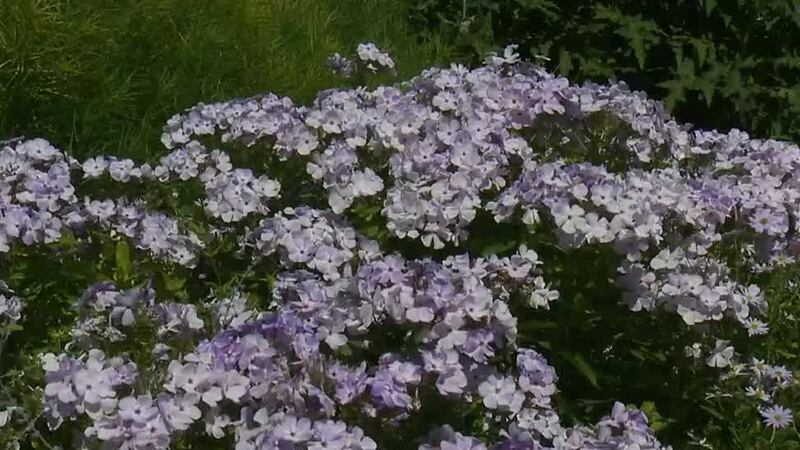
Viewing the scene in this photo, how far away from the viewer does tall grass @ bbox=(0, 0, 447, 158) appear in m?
3.85

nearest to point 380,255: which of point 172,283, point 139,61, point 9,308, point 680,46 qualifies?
point 172,283

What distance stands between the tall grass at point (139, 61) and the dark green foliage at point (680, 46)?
0.58 m

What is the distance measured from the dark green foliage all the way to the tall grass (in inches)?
22.8

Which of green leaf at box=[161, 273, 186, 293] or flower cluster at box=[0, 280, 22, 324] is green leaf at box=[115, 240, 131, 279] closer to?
green leaf at box=[161, 273, 186, 293]

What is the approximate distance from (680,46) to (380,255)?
3.08 m

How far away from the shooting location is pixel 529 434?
1969 millimetres

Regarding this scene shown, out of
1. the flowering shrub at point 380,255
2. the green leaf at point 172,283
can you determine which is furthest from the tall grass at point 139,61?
the green leaf at point 172,283

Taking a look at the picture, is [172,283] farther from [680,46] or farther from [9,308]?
[680,46]

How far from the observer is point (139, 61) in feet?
13.8

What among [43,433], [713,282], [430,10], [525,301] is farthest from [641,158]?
[430,10]

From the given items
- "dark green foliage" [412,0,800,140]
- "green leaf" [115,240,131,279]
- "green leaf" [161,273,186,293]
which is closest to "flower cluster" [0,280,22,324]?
"green leaf" [115,240,131,279]

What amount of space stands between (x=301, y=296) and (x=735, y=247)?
1.18m

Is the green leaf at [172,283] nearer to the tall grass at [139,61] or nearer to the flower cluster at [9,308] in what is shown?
the flower cluster at [9,308]

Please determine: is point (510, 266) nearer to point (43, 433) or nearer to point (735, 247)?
point (735, 247)
